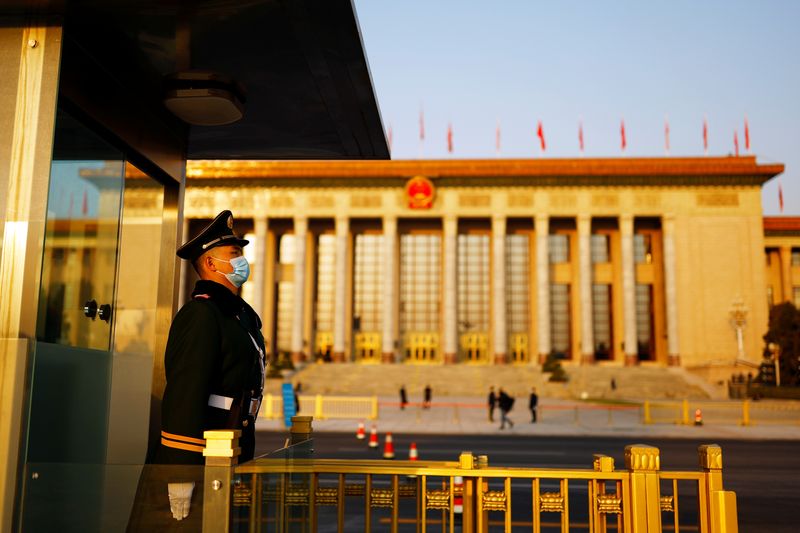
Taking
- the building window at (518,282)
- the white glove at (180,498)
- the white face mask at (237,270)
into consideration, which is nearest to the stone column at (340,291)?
the building window at (518,282)

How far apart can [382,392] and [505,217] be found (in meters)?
21.6

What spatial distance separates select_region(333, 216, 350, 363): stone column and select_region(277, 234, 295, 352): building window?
596 centimetres

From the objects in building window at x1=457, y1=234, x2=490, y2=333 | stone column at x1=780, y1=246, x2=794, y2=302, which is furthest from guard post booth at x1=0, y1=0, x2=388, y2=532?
stone column at x1=780, y1=246, x2=794, y2=302

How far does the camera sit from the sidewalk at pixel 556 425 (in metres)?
25.0

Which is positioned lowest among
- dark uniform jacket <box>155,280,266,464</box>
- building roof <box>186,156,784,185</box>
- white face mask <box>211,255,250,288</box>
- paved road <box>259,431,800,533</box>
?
paved road <box>259,431,800,533</box>

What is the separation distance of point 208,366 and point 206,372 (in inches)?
1.3

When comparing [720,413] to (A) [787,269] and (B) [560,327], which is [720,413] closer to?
(B) [560,327]

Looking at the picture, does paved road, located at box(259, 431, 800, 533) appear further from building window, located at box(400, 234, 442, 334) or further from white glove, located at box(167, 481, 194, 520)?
building window, located at box(400, 234, 442, 334)

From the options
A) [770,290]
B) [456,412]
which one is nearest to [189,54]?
[456,412]

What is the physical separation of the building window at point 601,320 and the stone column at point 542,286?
21.6ft

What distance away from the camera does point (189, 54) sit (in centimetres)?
454

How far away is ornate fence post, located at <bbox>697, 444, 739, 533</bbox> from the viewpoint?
427 cm

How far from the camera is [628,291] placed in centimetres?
5997

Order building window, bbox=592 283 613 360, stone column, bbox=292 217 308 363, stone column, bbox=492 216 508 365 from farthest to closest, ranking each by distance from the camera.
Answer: building window, bbox=592 283 613 360, stone column, bbox=292 217 308 363, stone column, bbox=492 216 508 365
